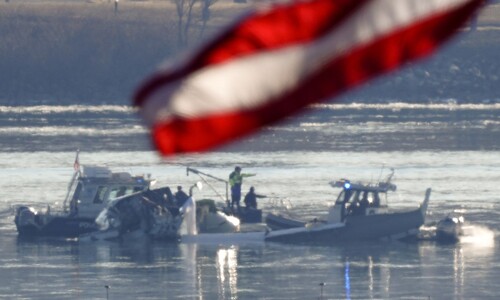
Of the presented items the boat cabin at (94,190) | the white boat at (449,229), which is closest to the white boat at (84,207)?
the boat cabin at (94,190)

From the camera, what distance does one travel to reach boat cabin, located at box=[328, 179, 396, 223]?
1388 inches

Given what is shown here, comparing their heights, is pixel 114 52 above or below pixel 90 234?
above

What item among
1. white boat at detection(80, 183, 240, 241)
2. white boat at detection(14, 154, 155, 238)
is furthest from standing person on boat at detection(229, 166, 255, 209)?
white boat at detection(14, 154, 155, 238)

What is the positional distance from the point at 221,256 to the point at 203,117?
90.7ft

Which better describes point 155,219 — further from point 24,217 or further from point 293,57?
point 293,57

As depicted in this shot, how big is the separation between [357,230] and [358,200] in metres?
0.68

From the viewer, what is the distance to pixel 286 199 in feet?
147

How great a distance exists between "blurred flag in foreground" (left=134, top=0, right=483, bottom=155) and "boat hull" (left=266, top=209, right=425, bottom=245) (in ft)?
97.3

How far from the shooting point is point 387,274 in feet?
99.2

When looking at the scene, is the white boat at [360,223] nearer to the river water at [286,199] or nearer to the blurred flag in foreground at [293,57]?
the river water at [286,199]

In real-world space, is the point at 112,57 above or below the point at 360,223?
above

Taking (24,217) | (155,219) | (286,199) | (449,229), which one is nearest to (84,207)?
(24,217)

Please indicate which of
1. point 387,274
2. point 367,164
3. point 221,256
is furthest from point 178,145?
point 367,164

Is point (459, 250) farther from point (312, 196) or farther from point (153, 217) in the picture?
point (312, 196)
